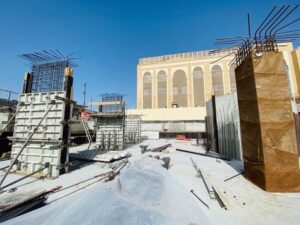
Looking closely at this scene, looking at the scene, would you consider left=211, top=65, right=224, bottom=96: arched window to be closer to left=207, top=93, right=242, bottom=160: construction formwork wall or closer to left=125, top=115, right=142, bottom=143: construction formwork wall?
left=125, top=115, right=142, bottom=143: construction formwork wall

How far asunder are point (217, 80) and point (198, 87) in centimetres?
531

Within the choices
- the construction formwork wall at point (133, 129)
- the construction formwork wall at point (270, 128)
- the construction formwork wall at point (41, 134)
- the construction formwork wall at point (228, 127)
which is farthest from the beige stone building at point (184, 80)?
the construction formwork wall at point (270, 128)

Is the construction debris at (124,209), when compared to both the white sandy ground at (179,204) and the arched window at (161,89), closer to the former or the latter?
the white sandy ground at (179,204)

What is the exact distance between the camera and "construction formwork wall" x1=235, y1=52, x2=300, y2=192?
15.6ft

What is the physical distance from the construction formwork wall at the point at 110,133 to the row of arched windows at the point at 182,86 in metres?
30.1

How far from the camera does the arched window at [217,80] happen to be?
41.0m

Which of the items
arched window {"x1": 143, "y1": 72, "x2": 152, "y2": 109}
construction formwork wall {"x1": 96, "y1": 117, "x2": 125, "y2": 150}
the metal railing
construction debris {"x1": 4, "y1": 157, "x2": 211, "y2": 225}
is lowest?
construction debris {"x1": 4, "y1": 157, "x2": 211, "y2": 225}

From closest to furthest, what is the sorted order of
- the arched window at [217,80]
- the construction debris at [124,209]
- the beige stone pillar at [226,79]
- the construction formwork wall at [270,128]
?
the construction debris at [124,209], the construction formwork wall at [270,128], the beige stone pillar at [226,79], the arched window at [217,80]

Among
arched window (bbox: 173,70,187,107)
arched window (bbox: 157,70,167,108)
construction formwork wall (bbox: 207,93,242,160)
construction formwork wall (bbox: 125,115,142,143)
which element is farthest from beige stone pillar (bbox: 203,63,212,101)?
construction formwork wall (bbox: 207,93,242,160)

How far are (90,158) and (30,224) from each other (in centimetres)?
698

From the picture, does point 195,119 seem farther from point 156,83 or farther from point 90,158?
point 90,158

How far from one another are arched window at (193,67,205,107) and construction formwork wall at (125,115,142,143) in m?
25.0

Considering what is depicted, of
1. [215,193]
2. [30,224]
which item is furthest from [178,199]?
[30,224]

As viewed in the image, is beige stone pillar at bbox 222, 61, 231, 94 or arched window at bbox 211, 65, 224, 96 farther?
arched window at bbox 211, 65, 224, 96
